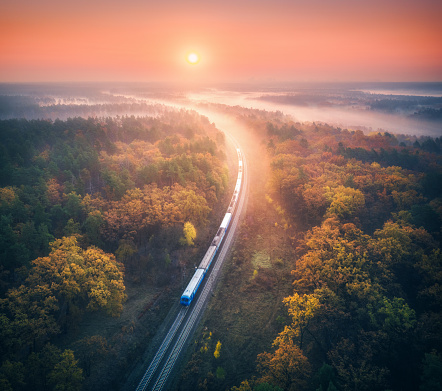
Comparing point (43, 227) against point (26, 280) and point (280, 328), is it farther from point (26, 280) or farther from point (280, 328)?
point (280, 328)

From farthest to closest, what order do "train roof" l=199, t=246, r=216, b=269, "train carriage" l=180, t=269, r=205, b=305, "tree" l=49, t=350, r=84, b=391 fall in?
"train roof" l=199, t=246, r=216, b=269, "train carriage" l=180, t=269, r=205, b=305, "tree" l=49, t=350, r=84, b=391

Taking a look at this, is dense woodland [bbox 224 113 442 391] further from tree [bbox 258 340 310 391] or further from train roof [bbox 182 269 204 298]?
train roof [bbox 182 269 204 298]

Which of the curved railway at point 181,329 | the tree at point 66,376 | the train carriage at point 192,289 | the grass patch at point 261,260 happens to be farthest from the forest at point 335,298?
the tree at point 66,376

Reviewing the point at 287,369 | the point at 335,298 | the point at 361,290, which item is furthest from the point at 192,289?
the point at 361,290

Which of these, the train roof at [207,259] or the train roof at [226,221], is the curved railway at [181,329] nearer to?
A: the train roof at [207,259]

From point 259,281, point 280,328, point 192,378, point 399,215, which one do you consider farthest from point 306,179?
point 192,378

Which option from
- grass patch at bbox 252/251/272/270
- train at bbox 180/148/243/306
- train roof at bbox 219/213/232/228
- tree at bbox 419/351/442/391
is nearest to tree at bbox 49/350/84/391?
train at bbox 180/148/243/306
